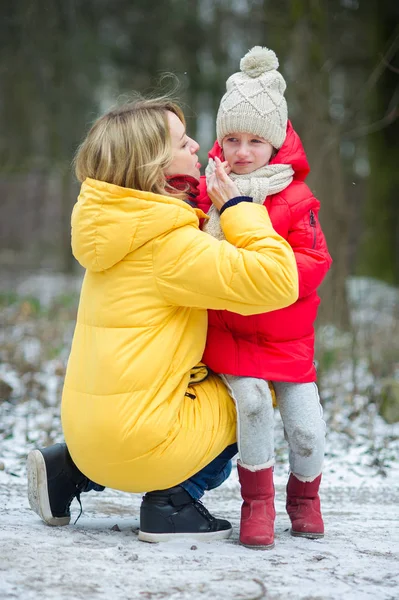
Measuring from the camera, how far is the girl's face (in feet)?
10.8

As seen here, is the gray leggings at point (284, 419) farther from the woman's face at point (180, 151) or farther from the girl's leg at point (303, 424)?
the woman's face at point (180, 151)

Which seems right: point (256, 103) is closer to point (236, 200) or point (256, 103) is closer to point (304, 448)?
point (236, 200)

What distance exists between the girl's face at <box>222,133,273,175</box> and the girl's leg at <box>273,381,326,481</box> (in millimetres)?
874

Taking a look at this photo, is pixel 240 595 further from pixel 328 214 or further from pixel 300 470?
pixel 328 214

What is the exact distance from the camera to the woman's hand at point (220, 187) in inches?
126

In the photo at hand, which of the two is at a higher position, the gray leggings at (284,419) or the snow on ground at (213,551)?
the gray leggings at (284,419)

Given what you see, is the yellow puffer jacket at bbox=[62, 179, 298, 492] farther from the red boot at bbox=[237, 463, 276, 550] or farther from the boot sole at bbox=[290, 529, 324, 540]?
the boot sole at bbox=[290, 529, 324, 540]

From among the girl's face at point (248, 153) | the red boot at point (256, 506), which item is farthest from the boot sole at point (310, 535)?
the girl's face at point (248, 153)

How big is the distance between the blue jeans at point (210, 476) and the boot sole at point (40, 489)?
0.55 m

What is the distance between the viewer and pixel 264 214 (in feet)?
10.4

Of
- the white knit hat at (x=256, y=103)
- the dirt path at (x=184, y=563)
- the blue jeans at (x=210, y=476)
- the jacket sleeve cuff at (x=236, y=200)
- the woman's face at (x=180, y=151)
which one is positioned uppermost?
the white knit hat at (x=256, y=103)

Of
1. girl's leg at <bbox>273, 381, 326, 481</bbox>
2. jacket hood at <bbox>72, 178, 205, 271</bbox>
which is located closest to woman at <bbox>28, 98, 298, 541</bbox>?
jacket hood at <bbox>72, 178, 205, 271</bbox>

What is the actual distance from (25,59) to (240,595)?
10.4 meters

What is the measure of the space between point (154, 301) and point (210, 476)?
772 mm
